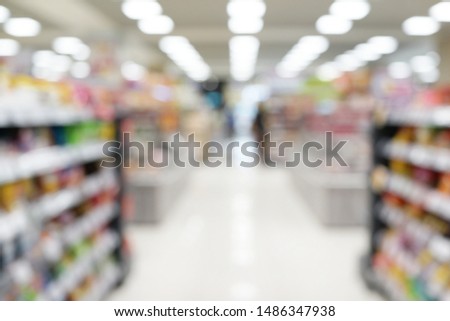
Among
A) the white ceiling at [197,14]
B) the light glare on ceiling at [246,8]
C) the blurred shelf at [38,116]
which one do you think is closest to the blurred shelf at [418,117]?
the white ceiling at [197,14]

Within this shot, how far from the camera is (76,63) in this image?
8.21 metres

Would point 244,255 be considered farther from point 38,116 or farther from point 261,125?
point 261,125

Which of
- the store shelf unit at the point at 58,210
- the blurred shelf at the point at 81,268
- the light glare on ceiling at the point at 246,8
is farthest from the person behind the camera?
the light glare on ceiling at the point at 246,8

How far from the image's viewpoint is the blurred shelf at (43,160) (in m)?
2.01

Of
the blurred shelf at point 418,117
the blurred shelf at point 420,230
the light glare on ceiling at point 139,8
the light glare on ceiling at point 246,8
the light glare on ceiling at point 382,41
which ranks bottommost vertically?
the blurred shelf at point 420,230

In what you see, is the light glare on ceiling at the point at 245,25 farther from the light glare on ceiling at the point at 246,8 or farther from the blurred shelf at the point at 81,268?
the blurred shelf at the point at 81,268

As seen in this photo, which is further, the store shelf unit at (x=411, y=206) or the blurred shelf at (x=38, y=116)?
the store shelf unit at (x=411, y=206)

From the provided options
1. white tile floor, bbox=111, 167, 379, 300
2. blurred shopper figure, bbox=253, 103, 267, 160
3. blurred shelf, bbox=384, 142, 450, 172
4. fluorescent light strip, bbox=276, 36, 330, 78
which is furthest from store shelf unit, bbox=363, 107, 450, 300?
blurred shopper figure, bbox=253, 103, 267, 160

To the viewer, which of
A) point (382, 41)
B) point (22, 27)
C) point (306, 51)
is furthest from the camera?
point (306, 51)

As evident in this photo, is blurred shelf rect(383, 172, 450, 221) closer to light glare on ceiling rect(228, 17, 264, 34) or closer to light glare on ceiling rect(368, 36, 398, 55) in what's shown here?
light glare on ceiling rect(228, 17, 264, 34)

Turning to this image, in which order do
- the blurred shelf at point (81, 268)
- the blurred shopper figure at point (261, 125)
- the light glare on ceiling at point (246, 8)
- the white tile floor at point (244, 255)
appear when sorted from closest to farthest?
the blurred shelf at point (81, 268) → the white tile floor at point (244, 255) → the light glare on ceiling at point (246, 8) → the blurred shopper figure at point (261, 125)

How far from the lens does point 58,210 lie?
259 centimetres

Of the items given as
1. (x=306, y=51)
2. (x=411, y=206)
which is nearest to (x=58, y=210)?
(x=411, y=206)

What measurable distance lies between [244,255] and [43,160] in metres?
2.55
